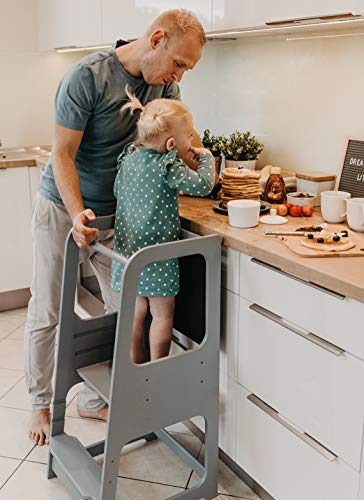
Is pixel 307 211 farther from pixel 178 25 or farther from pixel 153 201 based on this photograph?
pixel 178 25

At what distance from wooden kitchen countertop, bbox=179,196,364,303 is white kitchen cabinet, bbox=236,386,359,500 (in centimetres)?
46

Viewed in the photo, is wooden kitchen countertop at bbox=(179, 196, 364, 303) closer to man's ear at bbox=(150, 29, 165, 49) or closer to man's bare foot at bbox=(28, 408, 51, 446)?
man's ear at bbox=(150, 29, 165, 49)

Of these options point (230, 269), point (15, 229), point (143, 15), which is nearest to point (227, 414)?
point (230, 269)

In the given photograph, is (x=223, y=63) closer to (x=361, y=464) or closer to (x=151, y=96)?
(x=151, y=96)

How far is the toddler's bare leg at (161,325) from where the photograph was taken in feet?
6.25

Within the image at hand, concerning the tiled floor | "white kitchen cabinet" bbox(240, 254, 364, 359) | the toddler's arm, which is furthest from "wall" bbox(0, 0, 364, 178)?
the tiled floor

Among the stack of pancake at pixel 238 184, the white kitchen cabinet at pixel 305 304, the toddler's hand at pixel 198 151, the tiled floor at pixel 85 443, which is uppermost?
the toddler's hand at pixel 198 151

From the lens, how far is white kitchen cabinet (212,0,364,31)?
1.62m

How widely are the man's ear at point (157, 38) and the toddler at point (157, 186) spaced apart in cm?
17

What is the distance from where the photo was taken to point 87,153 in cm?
205

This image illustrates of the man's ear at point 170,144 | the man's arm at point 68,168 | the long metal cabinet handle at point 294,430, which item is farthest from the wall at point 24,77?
the long metal cabinet handle at point 294,430

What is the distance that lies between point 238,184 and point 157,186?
13.6 inches

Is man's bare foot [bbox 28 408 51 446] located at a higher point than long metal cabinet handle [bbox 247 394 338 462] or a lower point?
lower

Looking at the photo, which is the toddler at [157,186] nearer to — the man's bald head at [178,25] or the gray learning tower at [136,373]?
the gray learning tower at [136,373]
